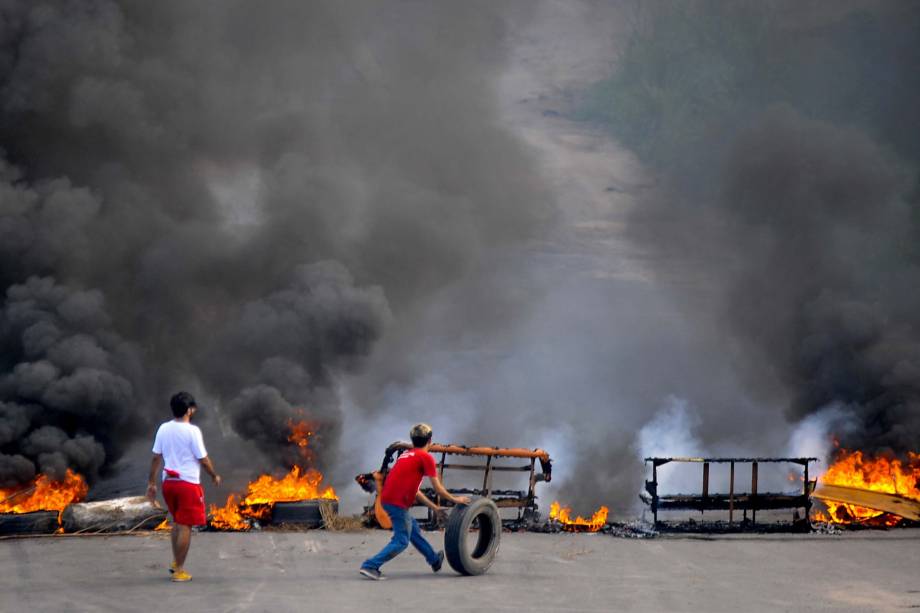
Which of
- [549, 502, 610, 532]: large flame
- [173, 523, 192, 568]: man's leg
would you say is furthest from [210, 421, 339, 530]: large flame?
[173, 523, 192, 568]: man's leg

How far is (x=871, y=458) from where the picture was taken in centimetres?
3000

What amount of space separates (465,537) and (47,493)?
85.9 ft

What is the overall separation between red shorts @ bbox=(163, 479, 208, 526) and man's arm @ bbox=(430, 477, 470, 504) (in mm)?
2968

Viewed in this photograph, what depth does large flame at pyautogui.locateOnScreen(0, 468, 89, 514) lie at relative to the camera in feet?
101

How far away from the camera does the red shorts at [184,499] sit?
1087 centimetres

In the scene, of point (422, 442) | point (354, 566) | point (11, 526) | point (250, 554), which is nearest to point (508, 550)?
point (354, 566)

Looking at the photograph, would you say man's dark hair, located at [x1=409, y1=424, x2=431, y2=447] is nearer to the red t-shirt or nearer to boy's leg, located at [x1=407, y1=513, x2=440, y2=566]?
the red t-shirt

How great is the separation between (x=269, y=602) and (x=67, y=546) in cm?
893

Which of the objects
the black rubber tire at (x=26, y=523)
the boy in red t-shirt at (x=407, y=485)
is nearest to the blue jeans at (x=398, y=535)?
the boy in red t-shirt at (x=407, y=485)

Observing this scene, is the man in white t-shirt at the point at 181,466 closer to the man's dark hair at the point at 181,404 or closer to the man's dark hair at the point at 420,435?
the man's dark hair at the point at 181,404

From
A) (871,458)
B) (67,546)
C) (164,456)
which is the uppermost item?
(871,458)

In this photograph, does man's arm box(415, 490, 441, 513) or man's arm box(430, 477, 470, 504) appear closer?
man's arm box(430, 477, 470, 504)

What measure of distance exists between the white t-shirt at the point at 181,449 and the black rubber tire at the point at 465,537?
3498 mm

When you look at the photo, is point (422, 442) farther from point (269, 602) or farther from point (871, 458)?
point (871, 458)
